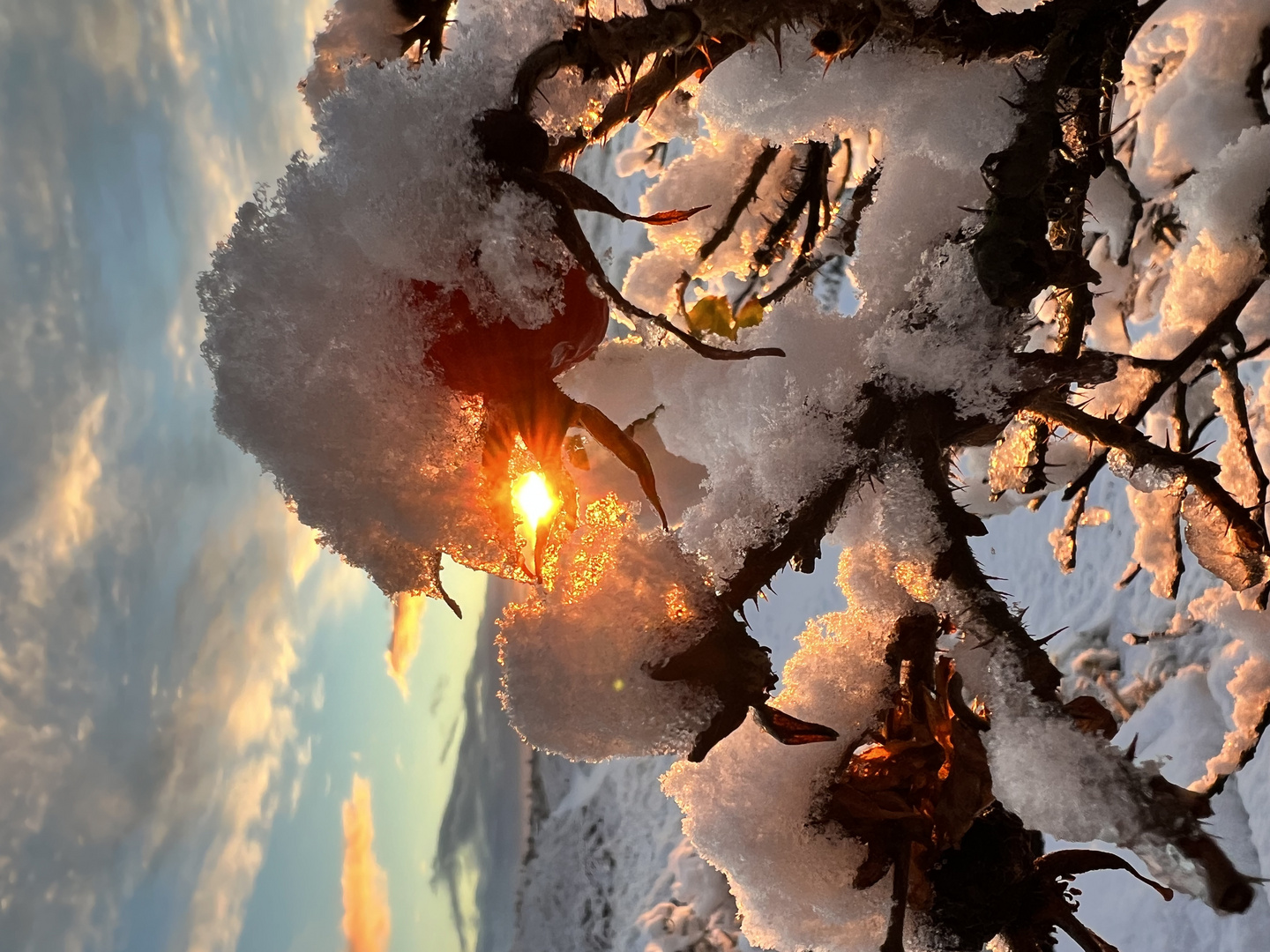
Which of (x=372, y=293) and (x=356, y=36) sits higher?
(x=356, y=36)

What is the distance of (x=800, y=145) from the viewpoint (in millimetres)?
1829

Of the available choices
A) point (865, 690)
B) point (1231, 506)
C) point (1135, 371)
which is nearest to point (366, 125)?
point (865, 690)

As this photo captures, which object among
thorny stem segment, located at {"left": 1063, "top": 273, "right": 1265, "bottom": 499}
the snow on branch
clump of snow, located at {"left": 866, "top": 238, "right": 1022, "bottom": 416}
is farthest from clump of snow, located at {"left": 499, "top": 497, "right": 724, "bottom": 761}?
thorny stem segment, located at {"left": 1063, "top": 273, "right": 1265, "bottom": 499}

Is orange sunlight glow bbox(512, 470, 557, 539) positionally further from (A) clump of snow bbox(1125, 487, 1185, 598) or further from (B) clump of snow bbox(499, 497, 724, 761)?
(A) clump of snow bbox(1125, 487, 1185, 598)

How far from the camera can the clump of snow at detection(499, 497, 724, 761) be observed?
0.80 m

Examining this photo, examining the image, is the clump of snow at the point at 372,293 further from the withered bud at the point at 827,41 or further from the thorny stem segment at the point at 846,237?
the thorny stem segment at the point at 846,237

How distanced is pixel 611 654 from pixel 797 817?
347 mm

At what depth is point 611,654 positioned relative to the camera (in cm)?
81

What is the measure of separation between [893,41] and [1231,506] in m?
0.82

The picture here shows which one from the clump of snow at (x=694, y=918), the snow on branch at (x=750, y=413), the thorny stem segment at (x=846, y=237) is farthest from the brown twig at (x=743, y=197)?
the clump of snow at (x=694, y=918)

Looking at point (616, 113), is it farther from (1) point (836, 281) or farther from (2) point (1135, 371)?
(1) point (836, 281)

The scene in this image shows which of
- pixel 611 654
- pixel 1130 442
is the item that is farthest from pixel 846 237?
pixel 611 654

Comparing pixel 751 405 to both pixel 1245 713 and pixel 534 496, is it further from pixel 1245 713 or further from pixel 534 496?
pixel 1245 713

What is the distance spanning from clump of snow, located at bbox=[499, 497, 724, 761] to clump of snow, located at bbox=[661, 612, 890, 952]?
0.67 ft
